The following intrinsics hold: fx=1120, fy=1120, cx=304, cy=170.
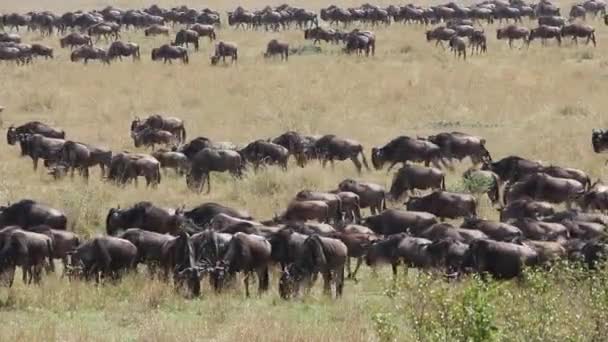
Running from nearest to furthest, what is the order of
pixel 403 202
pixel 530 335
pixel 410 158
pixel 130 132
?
pixel 530 335 → pixel 403 202 → pixel 410 158 → pixel 130 132

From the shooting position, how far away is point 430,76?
125ft

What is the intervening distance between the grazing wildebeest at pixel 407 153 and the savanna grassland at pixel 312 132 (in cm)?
44

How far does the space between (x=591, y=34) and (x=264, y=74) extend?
16.6m

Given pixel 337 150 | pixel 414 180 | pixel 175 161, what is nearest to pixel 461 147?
pixel 337 150

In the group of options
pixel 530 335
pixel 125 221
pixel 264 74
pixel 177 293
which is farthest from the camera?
pixel 264 74

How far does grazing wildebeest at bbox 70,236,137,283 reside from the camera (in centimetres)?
1556

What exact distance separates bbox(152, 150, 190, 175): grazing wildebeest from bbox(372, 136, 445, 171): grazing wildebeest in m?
4.24

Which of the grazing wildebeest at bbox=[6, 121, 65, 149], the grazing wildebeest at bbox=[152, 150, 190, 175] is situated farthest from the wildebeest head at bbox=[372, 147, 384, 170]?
the grazing wildebeest at bbox=[6, 121, 65, 149]

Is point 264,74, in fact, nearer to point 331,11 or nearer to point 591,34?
point 591,34

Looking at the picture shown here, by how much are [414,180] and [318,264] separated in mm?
7348

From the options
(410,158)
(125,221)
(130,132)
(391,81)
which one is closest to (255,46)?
(391,81)

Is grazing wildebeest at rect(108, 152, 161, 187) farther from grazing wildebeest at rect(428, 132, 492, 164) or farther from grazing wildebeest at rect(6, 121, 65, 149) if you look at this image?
grazing wildebeest at rect(428, 132, 492, 164)

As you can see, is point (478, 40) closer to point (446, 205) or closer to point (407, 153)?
point (407, 153)

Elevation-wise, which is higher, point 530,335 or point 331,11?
point 530,335
